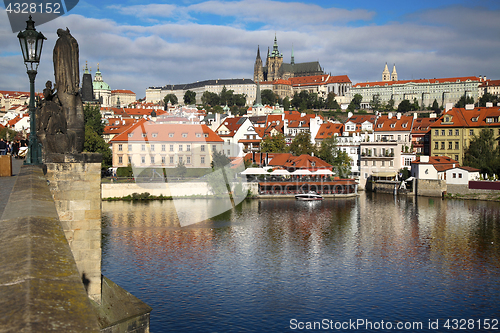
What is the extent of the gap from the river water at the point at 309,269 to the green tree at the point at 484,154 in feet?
57.7

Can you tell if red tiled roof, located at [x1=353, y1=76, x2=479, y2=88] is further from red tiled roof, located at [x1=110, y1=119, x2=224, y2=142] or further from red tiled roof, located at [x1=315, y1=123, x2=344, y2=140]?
red tiled roof, located at [x1=110, y1=119, x2=224, y2=142]

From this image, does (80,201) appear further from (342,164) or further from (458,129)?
(458,129)

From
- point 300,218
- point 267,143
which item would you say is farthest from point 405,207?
point 267,143

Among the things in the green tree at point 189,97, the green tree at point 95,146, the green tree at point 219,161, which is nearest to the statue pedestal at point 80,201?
the green tree at point 219,161

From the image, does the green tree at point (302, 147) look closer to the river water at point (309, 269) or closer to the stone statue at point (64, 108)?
the river water at point (309, 269)

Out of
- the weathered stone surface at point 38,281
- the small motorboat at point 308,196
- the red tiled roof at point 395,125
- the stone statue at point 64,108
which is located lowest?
the small motorboat at point 308,196

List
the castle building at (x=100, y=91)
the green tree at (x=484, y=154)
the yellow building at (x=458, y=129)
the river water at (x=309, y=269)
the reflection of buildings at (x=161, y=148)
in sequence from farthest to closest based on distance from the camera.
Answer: the castle building at (x=100, y=91)
the yellow building at (x=458, y=129)
the reflection of buildings at (x=161, y=148)
the green tree at (x=484, y=154)
the river water at (x=309, y=269)

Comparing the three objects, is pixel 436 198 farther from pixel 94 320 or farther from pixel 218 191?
pixel 94 320

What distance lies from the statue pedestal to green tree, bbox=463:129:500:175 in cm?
5789

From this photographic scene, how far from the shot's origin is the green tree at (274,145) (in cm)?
7338

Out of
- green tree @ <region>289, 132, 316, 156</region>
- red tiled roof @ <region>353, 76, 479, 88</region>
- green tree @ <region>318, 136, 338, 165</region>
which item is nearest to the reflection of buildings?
green tree @ <region>289, 132, 316, 156</region>

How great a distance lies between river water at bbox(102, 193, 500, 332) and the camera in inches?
704

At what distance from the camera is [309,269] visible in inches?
961

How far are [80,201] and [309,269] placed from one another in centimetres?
1740
